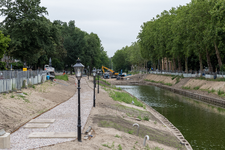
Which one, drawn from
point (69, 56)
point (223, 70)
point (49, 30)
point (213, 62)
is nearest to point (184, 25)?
point (223, 70)

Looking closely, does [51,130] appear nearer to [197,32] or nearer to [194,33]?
[197,32]

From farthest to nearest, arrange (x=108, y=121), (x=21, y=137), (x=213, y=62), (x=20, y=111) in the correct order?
(x=213, y=62)
(x=20, y=111)
(x=108, y=121)
(x=21, y=137)

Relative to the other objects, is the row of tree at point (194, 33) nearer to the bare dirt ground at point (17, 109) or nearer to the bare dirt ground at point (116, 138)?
the bare dirt ground at point (116, 138)

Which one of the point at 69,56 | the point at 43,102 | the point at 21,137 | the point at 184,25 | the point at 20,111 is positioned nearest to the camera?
the point at 21,137

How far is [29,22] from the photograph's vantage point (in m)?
37.6

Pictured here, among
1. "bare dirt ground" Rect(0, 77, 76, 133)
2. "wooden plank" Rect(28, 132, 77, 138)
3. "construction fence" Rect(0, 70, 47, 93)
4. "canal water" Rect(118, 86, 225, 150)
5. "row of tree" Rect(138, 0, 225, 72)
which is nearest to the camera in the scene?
"wooden plank" Rect(28, 132, 77, 138)

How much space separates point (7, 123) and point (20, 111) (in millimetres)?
3142

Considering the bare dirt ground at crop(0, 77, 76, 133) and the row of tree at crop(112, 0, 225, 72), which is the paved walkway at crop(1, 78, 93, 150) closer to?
the bare dirt ground at crop(0, 77, 76, 133)

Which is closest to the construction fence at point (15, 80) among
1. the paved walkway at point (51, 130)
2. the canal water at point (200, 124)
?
the paved walkway at point (51, 130)

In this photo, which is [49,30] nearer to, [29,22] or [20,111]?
[29,22]

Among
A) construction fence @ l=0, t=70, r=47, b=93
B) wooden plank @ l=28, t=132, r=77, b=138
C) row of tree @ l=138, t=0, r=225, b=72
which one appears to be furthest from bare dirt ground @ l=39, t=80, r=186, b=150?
row of tree @ l=138, t=0, r=225, b=72

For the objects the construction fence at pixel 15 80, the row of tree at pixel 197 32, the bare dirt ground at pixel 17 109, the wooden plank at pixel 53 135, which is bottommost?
the wooden plank at pixel 53 135

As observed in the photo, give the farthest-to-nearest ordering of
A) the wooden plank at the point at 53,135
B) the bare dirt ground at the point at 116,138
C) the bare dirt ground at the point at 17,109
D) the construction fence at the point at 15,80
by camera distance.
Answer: the construction fence at the point at 15,80
the bare dirt ground at the point at 17,109
the wooden plank at the point at 53,135
the bare dirt ground at the point at 116,138

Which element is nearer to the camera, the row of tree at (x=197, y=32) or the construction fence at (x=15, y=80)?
the construction fence at (x=15, y=80)
